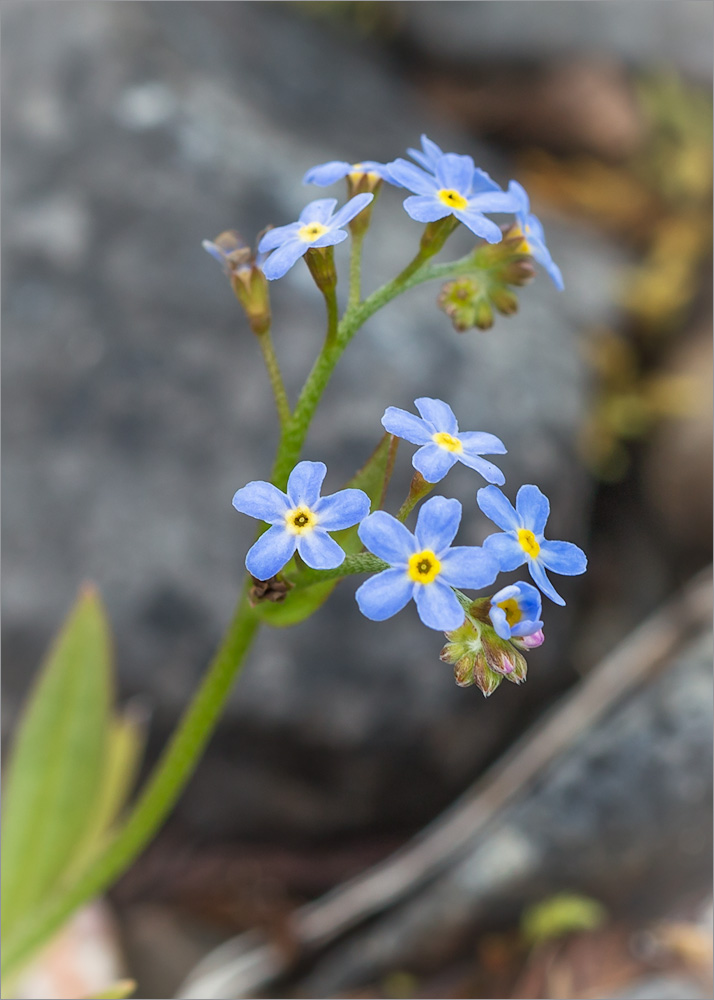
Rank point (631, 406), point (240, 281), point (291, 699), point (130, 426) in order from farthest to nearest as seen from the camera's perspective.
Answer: point (631, 406)
point (130, 426)
point (291, 699)
point (240, 281)

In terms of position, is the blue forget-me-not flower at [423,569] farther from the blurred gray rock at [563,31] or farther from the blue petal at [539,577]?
the blurred gray rock at [563,31]

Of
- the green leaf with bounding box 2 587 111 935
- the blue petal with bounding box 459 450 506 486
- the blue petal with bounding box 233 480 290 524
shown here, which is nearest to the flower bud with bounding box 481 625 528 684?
the blue petal with bounding box 459 450 506 486

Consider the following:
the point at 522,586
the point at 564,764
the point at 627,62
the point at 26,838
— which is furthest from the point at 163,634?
the point at 627,62

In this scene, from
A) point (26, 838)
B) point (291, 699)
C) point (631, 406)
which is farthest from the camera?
point (631, 406)

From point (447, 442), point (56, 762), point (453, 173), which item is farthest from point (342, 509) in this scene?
point (56, 762)

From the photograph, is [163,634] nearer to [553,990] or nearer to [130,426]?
[130,426]

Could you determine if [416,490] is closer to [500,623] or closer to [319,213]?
[500,623]
